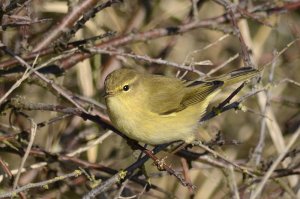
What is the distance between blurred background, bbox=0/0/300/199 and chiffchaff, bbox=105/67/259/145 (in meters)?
0.17

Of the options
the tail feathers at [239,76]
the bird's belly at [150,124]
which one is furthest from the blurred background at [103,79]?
the bird's belly at [150,124]

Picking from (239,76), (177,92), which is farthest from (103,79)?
(239,76)

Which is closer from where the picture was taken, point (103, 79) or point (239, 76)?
point (239, 76)

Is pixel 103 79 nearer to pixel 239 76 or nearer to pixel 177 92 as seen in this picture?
pixel 177 92

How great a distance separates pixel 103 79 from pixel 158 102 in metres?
1.53

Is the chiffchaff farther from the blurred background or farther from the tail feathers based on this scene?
the blurred background

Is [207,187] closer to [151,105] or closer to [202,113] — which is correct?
[202,113]

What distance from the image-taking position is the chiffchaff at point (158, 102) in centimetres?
388

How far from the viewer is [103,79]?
18.6ft

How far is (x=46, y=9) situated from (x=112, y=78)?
1.82 meters

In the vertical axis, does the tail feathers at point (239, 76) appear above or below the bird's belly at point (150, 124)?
above

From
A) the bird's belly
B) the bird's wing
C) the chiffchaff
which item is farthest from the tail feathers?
the bird's belly

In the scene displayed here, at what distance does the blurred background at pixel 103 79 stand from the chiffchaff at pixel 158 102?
0.17m

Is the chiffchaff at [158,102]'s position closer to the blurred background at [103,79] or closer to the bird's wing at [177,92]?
the bird's wing at [177,92]
